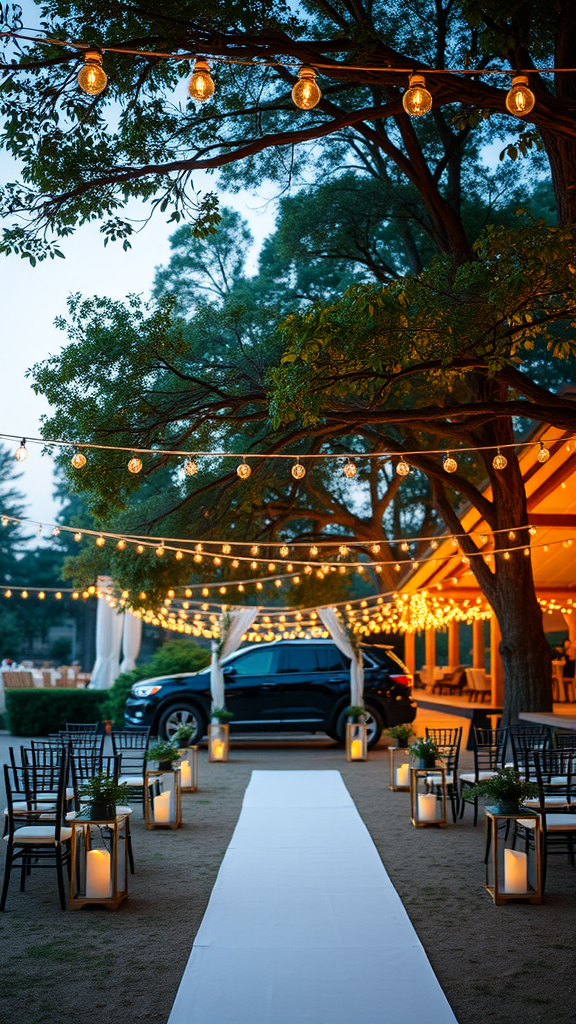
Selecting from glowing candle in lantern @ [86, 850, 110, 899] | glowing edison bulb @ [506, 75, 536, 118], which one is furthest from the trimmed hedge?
glowing edison bulb @ [506, 75, 536, 118]

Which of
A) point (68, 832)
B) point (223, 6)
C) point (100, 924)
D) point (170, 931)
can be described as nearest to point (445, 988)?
point (170, 931)

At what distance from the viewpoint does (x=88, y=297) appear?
Answer: 11.5m

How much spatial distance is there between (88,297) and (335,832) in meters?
6.72

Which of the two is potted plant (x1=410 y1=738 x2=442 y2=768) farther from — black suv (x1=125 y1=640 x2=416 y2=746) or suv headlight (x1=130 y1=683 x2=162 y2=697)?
suv headlight (x1=130 y1=683 x2=162 y2=697)

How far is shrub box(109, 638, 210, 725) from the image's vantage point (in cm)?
1805

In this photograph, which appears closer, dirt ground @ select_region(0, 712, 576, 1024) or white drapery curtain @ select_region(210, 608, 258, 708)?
dirt ground @ select_region(0, 712, 576, 1024)

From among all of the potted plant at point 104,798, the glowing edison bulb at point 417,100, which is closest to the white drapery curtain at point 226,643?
the potted plant at point 104,798

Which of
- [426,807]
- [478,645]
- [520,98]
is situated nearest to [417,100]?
[520,98]

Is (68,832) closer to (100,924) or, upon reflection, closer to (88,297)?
(100,924)

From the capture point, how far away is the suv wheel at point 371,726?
16109mm

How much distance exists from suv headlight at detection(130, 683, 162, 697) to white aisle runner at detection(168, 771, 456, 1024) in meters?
6.79

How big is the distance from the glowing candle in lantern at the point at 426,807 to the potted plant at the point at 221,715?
558cm

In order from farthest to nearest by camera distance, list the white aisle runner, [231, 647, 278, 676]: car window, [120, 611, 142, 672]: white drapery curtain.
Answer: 1. [120, 611, 142, 672]: white drapery curtain
2. [231, 647, 278, 676]: car window
3. the white aisle runner

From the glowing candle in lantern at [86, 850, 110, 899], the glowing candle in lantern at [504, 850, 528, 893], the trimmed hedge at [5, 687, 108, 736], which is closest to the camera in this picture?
the glowing candle in lantern at [86, 850, 110, 899]
